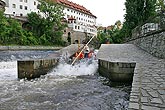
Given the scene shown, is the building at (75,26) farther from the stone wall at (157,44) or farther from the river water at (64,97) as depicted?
the river water at (64,97)

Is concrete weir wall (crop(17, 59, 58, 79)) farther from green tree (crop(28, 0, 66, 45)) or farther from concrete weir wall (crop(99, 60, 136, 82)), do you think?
green tree (crop(28, 0, 66, 45))

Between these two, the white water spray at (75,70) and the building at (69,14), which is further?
the building at (69,14)

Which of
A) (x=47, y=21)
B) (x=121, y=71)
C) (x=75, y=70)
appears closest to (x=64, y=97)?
(x=121, y=71)

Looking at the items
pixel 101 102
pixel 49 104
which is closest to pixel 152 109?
pixel 101 102

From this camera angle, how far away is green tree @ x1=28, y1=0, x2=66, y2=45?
52.4 metres

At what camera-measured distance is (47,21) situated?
53344 millimetres

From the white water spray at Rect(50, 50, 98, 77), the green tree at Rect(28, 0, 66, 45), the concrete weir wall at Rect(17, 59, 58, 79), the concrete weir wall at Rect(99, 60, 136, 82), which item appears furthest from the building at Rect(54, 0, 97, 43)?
the concrete weir wall at Rect(99, 60, 136, 82)

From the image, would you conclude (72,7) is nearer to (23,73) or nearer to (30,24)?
(30,24)

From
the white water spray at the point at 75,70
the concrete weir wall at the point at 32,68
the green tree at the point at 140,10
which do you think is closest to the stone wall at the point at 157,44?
the white water spray at the point at 75,70

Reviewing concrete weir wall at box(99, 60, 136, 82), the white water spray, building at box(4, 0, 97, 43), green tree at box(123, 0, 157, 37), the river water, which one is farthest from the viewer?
building at box(4, 0, 97, 43)

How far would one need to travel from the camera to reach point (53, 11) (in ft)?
175

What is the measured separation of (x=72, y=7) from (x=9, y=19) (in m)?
34.8

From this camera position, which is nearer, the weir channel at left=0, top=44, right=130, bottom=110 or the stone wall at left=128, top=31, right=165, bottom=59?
the weir channel at left=0, top=44, right=130, bottom=110

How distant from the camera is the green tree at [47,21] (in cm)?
5238
